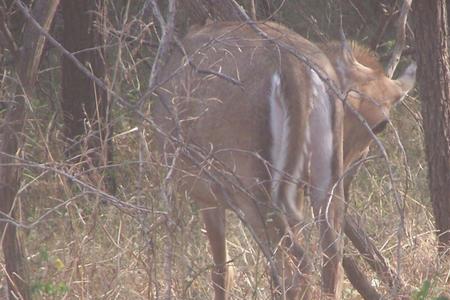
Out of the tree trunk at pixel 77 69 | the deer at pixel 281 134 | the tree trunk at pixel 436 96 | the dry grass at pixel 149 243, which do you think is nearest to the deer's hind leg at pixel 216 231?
the dry grass at pixel 149 243

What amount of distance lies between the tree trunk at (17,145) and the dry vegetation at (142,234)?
Answer: 0.27ft

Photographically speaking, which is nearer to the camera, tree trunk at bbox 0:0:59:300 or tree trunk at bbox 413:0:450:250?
tree trunk at bbox 0:0:59:300

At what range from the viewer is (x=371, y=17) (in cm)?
1078

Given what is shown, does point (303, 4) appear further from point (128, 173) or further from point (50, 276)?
point (50, 276)

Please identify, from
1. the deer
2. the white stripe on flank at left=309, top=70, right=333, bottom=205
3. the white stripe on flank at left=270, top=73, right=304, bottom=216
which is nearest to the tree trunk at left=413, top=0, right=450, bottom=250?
the deer

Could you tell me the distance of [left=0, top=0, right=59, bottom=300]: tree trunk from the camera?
4910 millimetres

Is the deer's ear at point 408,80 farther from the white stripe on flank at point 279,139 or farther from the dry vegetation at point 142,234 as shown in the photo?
the white stripe on flank at point 279,139

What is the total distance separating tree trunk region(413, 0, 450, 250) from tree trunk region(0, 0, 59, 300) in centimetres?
216

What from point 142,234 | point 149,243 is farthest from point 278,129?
point 149,243

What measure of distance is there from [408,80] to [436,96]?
1.13ft

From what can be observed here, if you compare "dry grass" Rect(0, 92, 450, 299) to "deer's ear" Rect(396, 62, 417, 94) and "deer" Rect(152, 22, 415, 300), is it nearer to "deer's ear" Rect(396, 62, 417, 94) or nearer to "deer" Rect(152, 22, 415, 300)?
"deer" Rect(152, 22, 415, 300)

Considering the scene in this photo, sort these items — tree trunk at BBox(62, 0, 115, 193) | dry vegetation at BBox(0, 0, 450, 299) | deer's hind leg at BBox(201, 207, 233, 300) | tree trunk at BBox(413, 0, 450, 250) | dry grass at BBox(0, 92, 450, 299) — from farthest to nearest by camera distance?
tree trunk at BBox(62, 0, 115, 193) → tree trunk at BBox(413, 0, 450, 250) → deer's hind leg at BBox(201, 207, 233, 300) → dry grass at BBox(0, 92, 450, 299) → dry vegetation at BBox(0, 0, 450, 299)

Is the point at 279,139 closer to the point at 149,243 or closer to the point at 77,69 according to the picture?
the point at 149,243

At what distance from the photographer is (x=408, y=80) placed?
595 centimetres
